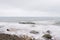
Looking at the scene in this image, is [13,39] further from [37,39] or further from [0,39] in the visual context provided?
[37,39]

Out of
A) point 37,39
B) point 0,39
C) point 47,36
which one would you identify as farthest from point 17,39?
point 47,36

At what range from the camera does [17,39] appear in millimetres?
7941

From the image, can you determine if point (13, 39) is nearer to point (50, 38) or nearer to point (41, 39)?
point (41, 39)

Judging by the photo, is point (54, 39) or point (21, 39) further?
point (54, 39)

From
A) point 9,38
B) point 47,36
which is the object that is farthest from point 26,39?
point 47,36

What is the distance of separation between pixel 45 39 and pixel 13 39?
83.9 inches

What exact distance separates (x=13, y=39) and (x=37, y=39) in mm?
1757

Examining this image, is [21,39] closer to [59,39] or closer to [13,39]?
[13,39]

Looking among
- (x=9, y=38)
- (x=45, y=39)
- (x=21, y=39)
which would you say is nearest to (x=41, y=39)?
(x=45, y=39)

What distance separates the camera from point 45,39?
9.04m

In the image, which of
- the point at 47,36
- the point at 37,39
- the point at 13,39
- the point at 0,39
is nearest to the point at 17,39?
the point at 13,39

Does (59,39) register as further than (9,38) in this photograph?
Yes

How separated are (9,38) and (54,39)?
9.33 feet

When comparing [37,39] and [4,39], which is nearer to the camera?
[4,39]
